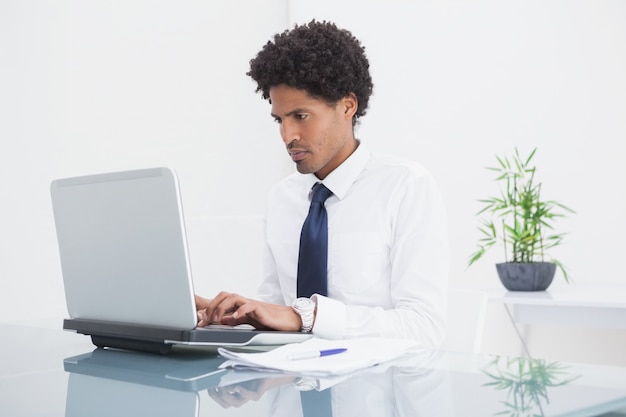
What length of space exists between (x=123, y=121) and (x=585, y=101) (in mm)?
2184

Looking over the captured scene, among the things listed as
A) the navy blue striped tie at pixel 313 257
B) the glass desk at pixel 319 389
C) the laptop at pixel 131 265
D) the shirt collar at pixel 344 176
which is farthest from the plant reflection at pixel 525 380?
the shirt collar at pixel 344 176

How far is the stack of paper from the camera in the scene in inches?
41.3

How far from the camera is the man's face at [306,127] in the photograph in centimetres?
192

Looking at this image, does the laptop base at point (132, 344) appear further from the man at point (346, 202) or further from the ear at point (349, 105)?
the ear at point (349, 105)

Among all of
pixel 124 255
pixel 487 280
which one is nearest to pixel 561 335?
pixel 487 280

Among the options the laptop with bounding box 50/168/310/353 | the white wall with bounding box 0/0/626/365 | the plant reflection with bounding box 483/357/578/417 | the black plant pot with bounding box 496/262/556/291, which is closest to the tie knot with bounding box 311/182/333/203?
the laptop with bounding box 50/168/310/353

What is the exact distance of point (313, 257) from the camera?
6.18 feet

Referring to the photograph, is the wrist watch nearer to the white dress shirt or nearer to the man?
the white dress shirt

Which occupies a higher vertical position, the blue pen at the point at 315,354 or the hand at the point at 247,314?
the hand at the point at 247,314

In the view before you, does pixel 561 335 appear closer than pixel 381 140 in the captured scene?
Yes

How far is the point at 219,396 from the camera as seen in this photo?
92cm

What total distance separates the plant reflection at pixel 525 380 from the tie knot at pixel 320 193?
909mm

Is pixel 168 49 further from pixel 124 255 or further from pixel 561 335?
pixel 124 255

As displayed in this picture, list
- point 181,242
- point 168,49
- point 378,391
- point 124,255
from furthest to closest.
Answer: point 168,49 → point 124,255 → point 181,242 → point 378,391
